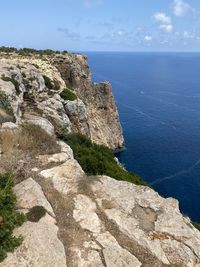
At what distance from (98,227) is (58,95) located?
3601 centimetres

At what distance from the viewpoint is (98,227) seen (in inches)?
624

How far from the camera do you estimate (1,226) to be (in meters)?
14.1

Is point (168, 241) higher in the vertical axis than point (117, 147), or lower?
higher

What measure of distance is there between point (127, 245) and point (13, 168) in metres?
7.46

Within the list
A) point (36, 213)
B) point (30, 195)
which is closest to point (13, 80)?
point (30, 195)

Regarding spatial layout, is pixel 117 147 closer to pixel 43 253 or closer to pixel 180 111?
pixel 180 111

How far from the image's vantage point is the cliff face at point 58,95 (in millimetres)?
38656

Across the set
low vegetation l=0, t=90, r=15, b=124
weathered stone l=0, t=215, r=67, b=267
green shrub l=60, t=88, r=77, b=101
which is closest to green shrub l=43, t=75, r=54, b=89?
green shrub l=60, t=88, r=77, b=101

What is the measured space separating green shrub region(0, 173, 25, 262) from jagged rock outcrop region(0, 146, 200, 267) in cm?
30

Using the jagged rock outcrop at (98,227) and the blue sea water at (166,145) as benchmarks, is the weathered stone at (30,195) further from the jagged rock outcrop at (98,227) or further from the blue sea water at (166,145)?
the blue sea water at (166,145)

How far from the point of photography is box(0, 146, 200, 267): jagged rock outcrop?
1409 cm

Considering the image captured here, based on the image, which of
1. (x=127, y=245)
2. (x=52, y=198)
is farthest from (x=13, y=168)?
(x=127, y=245)

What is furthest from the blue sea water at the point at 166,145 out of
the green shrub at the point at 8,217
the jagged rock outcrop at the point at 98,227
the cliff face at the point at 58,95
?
the green shrub at the point at 8,217

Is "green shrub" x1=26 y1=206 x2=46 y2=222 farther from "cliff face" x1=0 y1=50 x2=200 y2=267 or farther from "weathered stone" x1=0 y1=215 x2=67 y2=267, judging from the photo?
"weathered stone" x1=0 y1=215 x2=67 y2=267
